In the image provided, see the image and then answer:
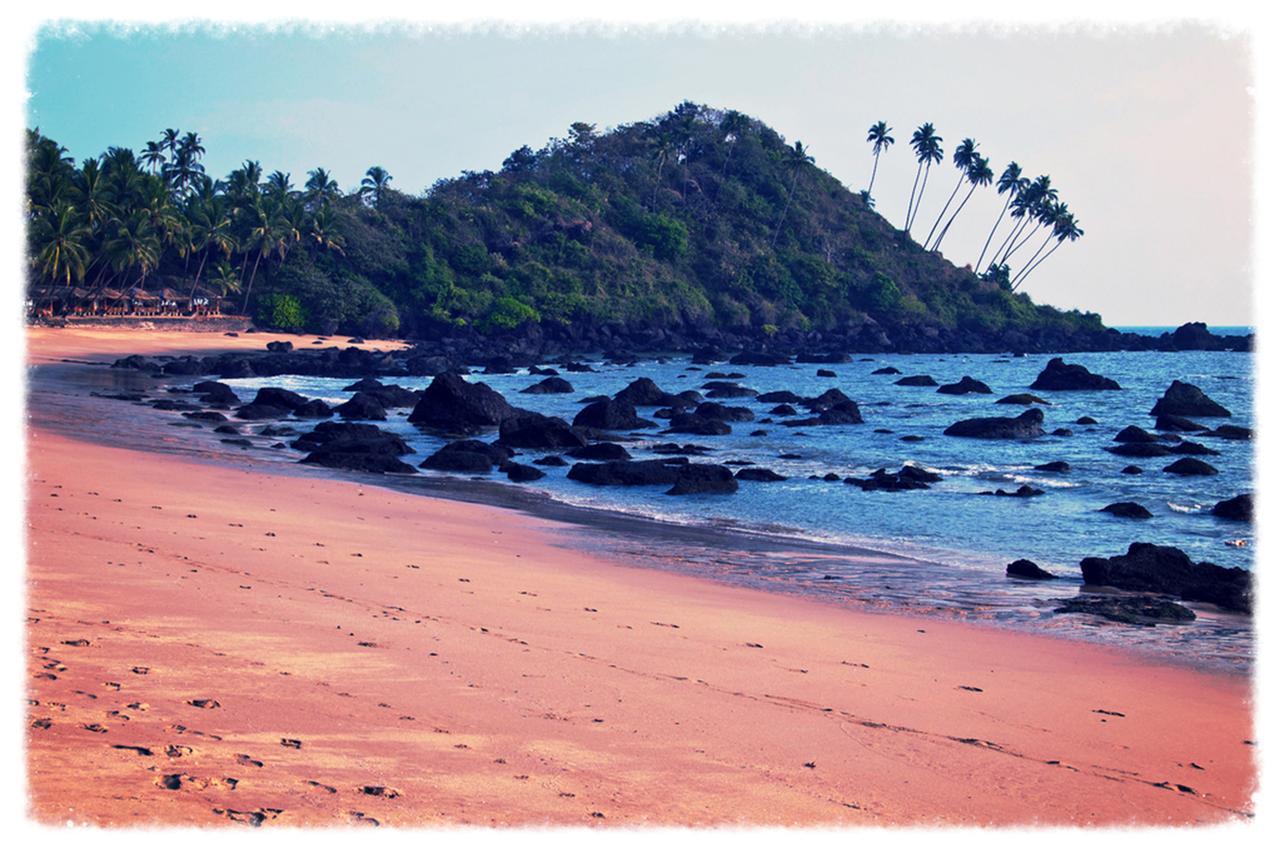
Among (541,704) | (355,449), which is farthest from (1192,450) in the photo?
(541,704)

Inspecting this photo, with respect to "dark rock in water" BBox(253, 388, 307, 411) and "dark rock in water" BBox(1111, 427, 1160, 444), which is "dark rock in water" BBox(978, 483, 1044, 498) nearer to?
"dark rock in water" BBox(1111, 427, 1160, 444)

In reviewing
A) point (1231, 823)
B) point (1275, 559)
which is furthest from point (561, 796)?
point (1275, 559)

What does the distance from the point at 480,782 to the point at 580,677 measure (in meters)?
2.28

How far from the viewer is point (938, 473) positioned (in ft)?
87.5

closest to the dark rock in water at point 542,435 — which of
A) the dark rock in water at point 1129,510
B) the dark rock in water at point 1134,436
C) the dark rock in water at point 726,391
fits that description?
the dark rock in water at point 1129,510

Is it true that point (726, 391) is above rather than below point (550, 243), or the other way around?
below

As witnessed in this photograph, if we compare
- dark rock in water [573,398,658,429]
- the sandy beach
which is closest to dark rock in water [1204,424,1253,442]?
dark rock in water [573,398,658,429]

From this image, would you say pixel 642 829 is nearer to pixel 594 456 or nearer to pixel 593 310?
pixel 594 456

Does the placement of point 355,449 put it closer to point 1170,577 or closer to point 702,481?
point 702,481

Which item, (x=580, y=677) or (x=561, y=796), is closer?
(x=561, y=796)

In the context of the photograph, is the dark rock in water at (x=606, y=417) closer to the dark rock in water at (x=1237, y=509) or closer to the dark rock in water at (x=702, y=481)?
the dark rock in water at (x=702, y=481)

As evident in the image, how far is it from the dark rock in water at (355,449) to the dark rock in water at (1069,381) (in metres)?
41.8

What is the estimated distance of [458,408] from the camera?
3228 centimetres

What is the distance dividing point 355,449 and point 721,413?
17048 millimetres
